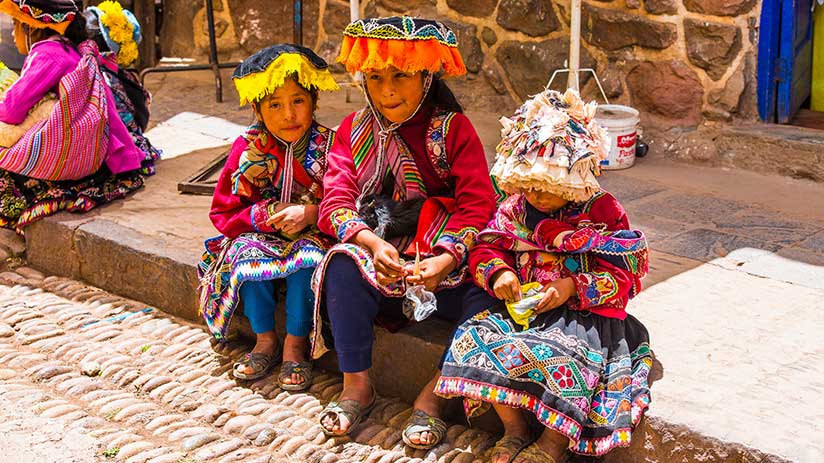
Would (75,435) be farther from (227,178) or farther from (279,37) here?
(279,37)

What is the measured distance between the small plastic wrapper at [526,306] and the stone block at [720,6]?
2.66 m

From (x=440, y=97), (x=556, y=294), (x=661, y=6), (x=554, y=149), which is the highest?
(x=661, y=6)

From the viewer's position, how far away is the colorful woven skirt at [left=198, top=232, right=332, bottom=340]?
11.0ft

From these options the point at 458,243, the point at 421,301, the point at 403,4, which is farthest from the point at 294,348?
the point at 403,4

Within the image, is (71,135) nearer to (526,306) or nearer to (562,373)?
(526,306)

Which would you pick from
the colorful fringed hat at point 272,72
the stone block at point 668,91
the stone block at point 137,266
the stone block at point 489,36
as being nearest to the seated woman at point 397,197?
the colorful fringed hat at point 272,72

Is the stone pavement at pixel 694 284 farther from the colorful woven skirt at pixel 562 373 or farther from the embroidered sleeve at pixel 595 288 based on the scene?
the embroidered sleeve at pixel 595 288

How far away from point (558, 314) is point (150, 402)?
149 cm

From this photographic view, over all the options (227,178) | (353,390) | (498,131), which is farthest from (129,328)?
(498,131)

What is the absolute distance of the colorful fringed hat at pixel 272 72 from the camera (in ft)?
11.0

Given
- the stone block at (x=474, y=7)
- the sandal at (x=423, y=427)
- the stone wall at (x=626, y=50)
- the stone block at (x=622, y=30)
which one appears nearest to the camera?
the sandal at (x=423, y=427)

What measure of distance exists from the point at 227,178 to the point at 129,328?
0.88 m

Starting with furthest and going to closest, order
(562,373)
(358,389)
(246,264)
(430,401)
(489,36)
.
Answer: (489,36) < (246,264) < (358,389) < (430,401) < (562,373)

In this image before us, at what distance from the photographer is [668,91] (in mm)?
5145
